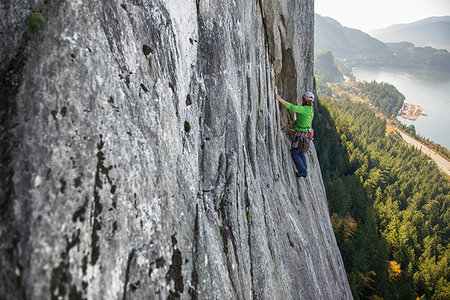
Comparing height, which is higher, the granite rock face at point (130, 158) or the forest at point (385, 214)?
the granite rock face at point (130, 158)

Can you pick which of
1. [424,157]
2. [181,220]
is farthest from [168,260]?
[424,157]

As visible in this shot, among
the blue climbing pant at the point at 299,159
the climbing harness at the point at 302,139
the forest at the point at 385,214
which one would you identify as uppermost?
the climbing harness at the point at 302,139

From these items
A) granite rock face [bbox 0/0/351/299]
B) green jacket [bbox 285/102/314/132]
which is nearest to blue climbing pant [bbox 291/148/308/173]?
green jacket [bbox 285/102/314/132]

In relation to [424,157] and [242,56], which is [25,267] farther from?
[424,157]

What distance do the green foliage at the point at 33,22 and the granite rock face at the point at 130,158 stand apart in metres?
0.06

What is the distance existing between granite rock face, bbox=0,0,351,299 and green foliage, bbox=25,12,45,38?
0.19 feet

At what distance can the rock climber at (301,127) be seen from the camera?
30.8 feet

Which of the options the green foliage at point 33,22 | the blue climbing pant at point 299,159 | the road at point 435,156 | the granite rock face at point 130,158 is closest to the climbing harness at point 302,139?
the blue climbing pant at point 299,159

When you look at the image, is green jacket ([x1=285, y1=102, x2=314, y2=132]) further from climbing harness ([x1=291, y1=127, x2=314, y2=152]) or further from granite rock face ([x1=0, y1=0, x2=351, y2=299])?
granite rock face ([x1=0, y1=0, x2=351, y2=299])

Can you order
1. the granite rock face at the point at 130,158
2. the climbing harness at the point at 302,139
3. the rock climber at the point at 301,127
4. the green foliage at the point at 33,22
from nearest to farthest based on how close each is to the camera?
the granite rock face at the point at 130,158, the green foliage at the point at 33,22, the rock climber at the point at 301,127, the climbing harness at the point at 302,139

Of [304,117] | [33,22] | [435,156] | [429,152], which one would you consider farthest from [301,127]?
[429,152]

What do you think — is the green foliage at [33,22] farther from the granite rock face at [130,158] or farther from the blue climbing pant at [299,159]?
the blue climbing pant at [299,159]

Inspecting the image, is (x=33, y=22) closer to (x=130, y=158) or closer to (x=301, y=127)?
(x=130, y=158)

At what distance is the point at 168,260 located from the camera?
12.3ft
